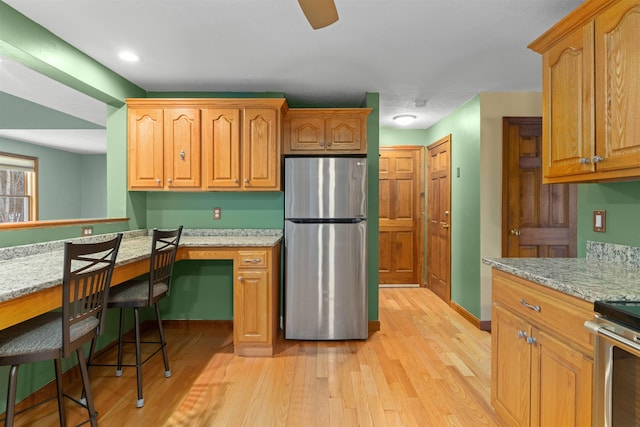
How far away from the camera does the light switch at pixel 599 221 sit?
6.58 feet

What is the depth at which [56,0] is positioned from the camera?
2.02 meters

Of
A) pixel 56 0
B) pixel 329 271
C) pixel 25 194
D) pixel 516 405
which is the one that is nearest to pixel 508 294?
pixel 516 405

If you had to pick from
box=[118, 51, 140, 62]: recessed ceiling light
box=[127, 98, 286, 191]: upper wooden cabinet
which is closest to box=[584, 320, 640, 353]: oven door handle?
box=[127, 98, 286, 191]: upper wooden cabinet

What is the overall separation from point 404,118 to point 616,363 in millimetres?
3725

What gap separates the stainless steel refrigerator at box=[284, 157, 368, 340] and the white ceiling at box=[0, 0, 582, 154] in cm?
81

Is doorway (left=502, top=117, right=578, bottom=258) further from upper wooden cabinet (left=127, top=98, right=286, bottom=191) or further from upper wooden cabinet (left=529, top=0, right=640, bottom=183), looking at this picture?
upper wooden cabinet (left=127, top=98, right=286, bottom=191)

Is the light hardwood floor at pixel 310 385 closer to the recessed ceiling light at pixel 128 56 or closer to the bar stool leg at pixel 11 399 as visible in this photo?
the bar stool leg at pixel 11 399

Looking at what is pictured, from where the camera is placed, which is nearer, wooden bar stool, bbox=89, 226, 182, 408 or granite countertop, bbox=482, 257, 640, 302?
granite countertop, bbox=482, 257, 640, 302

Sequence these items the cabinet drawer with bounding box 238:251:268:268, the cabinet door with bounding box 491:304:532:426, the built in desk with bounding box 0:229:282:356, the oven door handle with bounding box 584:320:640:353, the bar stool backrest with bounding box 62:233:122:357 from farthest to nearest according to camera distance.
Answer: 1. the cabinet drawer with bounding box 238:251:268:268
2. the built in desk with bounding box 0:229:282:356
3. the cabinet door with bounding box 491:304:532:426
4. the bar stool backrest with bounding box 62:233:122:357
5. the oven door handle with bounding box 584:320:640:353

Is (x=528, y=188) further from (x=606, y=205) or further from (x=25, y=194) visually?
(x=25, y=194)

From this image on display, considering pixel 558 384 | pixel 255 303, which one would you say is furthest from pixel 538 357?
pixel 255 303

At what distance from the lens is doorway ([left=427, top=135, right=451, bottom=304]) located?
173 inches


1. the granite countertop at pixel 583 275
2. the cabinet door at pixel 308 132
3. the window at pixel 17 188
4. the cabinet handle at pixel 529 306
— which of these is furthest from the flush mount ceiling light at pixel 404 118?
the window at pixel 17 188

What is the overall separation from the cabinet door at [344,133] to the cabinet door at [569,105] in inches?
67.9
